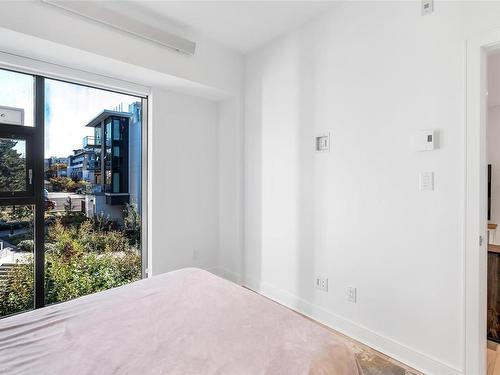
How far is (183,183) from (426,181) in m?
2.41

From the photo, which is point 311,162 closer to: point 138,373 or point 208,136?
point 208,136

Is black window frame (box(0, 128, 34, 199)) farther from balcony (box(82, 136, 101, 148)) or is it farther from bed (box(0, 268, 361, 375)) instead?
bed (box(0, 268, 361, 375))

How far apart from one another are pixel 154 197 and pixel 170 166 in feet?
1.29

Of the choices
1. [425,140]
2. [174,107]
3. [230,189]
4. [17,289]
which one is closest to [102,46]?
[174,107]

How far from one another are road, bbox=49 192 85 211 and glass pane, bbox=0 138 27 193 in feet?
0.74

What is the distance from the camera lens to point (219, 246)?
354 cm

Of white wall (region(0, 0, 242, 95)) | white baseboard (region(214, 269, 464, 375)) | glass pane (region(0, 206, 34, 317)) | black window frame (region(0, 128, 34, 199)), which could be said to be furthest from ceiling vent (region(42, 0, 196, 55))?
white baseboard (region(214, 269, 464, 375))

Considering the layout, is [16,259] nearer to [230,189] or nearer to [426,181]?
[230,189]

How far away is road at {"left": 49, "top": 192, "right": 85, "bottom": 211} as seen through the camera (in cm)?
248

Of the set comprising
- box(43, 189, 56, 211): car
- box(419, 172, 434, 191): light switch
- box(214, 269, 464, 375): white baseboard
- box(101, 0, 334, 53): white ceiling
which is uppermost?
box(101, 0, 334, 53): white ceiling

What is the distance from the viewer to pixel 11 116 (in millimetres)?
2240

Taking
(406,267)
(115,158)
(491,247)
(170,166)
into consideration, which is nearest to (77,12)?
(115,158)

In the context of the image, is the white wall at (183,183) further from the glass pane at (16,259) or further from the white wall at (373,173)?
the glass pane at (16,259)

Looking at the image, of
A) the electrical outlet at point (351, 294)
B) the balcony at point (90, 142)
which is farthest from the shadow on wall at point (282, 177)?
the balcony at point (90, 142)
